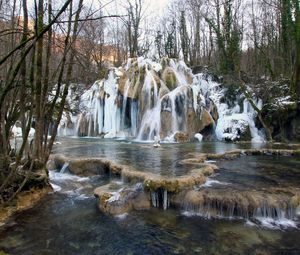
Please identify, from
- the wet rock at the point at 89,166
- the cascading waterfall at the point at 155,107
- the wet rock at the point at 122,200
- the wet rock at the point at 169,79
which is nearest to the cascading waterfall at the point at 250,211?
the wet rock at the point at 122,200

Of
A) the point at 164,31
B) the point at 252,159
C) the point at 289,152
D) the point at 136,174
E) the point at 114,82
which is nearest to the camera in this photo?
the point at 136,174

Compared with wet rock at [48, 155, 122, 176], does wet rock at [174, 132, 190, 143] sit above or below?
above

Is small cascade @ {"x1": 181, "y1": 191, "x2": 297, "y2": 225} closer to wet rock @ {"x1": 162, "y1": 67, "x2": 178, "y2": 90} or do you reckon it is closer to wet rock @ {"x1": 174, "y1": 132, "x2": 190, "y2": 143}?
wet rock @ {"x1": 174, "y1": 132, "x2": 190, "y2": 143}

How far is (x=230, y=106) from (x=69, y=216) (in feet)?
53.4

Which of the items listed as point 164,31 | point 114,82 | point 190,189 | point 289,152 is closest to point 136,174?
point 190,189

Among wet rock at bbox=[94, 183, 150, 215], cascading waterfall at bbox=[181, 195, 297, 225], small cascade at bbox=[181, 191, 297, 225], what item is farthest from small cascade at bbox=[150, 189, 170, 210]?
cascading waterfall at bbox=[181, 195, 297, 225]

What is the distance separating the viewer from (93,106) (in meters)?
22.9

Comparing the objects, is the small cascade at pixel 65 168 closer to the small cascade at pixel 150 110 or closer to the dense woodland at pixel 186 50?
the dense woodland at pixel 186 50

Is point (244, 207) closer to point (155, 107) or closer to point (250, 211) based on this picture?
point (250, 211)

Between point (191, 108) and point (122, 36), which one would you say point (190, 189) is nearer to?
point (191, 108)

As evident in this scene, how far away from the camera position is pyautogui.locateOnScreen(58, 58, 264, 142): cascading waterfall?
1867 cm

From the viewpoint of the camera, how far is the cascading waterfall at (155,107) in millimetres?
18672

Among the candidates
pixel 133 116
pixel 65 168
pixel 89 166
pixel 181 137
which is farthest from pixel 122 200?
pixel 133 116

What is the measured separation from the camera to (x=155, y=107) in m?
19.6
